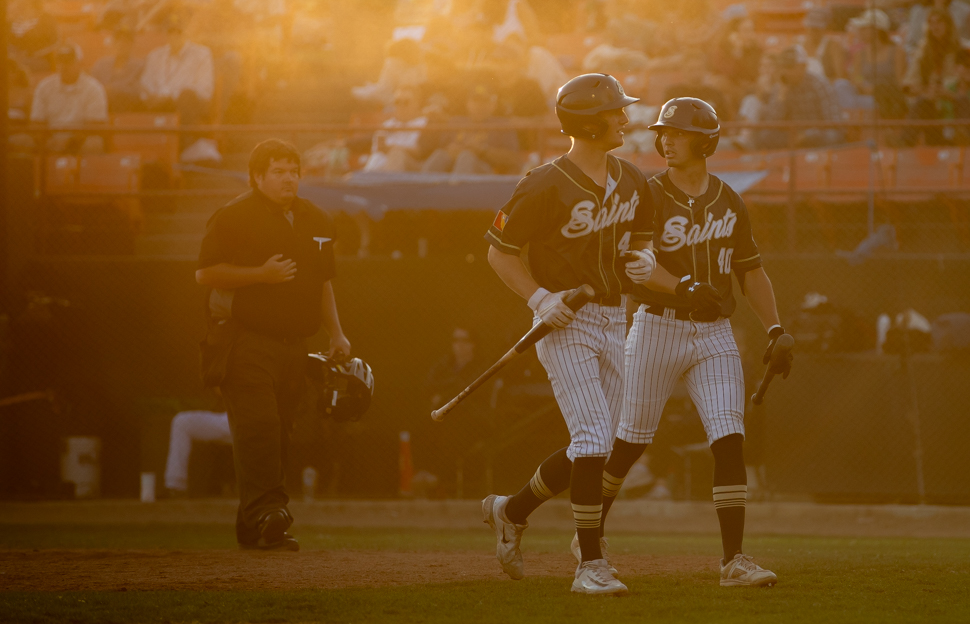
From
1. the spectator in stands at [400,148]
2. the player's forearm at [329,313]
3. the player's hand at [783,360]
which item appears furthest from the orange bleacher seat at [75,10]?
the player's hand at [783,360]

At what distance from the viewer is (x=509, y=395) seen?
33.3 ft

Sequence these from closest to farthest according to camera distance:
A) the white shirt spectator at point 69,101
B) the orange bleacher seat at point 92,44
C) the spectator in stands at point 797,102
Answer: the spectator in stands at point 797,102 < the white shirt spectator at point 69,101 < the orange bleacher seat at point 92,44

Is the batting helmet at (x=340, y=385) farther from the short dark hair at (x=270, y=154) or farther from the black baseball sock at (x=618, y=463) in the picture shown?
the black baseball sock at (x=618, y=463)

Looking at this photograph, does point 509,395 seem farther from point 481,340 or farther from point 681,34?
point 681,34

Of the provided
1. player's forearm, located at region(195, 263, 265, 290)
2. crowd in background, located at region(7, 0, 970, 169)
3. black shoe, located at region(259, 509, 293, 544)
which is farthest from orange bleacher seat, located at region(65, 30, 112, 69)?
black shoe, located at region(259, 509, 293, 544)

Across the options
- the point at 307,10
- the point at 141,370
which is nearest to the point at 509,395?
the point at 141,370

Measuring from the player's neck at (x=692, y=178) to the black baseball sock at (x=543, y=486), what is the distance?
1.27 m

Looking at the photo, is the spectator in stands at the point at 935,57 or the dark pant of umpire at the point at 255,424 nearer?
the dark pant of umpire at the point at 255,424

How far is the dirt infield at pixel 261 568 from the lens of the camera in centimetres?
495

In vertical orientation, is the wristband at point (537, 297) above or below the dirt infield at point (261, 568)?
above

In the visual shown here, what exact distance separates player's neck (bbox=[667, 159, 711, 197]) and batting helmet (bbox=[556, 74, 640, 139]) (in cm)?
53

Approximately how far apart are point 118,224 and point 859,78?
28.5 feet

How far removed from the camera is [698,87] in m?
12.0

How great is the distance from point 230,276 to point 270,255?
26cm
